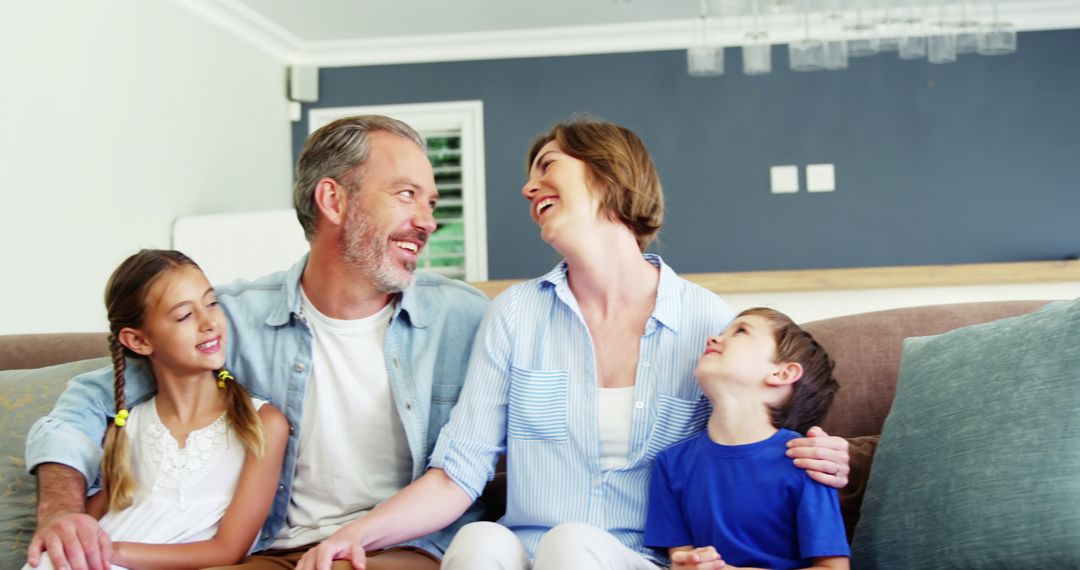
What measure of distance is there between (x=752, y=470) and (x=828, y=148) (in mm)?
5063

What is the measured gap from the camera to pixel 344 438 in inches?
72.1

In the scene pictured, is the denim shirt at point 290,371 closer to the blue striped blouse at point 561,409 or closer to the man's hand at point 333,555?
the blue striped blouse at point 561,409

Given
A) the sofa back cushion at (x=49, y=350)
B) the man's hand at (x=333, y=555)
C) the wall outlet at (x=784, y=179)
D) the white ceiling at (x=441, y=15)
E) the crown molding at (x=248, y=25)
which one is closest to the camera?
the man's hand at (x=333, y=555)

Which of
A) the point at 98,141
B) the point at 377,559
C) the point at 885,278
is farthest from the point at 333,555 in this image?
the point at 885,278

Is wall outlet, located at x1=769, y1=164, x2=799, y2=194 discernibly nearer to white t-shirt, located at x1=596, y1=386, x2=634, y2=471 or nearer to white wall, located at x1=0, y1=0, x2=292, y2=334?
white wall, located at x1=0, y1=0, x2=292, y2=334

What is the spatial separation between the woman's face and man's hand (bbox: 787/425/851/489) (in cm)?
52

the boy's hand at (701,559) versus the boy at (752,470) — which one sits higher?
the boy at (752,470)

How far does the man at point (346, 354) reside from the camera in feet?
5.92

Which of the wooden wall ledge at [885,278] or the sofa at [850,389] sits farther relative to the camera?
the wooden wall ledge at [885,278]

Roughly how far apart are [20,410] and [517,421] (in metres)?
1.02

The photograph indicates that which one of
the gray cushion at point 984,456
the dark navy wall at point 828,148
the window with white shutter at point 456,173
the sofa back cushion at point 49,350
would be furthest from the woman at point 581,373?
the window with white shutter at point 456,173

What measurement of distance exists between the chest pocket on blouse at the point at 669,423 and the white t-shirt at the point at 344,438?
472mm

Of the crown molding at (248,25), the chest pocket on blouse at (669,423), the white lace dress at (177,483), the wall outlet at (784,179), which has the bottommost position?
the white lace dress at (177,483)

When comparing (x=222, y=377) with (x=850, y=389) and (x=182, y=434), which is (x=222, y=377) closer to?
(x=182, y=434)
